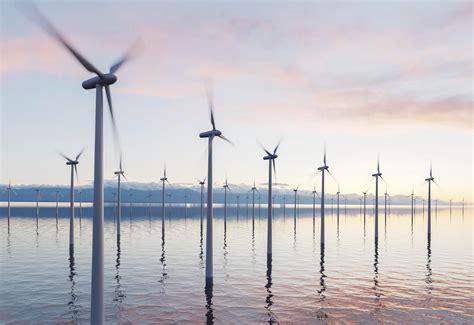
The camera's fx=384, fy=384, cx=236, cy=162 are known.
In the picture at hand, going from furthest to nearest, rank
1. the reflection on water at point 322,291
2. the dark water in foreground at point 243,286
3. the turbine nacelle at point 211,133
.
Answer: the turbine nacelle at point 211,133
the dark water in foreground at point 243,286
the reflection on water at point 322,291

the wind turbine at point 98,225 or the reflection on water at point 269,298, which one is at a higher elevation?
the wind turbine at point 98,225

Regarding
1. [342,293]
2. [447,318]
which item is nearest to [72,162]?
[342,293]

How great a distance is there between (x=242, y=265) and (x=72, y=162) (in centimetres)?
4954

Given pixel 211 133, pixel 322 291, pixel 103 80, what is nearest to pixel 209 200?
pixel 211 133

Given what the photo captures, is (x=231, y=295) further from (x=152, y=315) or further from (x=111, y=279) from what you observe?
(x=111, y=279)

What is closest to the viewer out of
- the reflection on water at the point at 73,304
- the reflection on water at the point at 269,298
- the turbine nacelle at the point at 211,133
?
the reflection on water at the point at 269,298

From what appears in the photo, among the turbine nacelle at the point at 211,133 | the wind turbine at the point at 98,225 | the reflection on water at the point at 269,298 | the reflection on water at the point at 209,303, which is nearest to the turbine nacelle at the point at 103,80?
the wind turbine at the point at 98,225

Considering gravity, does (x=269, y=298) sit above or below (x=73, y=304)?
below

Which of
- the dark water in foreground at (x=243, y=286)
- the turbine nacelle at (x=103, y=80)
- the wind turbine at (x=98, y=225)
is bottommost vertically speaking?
the dark water in foreground at (x=243, y=286)

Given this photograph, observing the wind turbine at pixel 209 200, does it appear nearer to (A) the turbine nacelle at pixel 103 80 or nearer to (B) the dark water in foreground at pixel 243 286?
(B) the dark water in foreground at pixel 243 286

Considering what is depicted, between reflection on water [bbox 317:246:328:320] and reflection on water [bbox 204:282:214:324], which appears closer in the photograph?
reflection on water [bbox 204:282:214:324]

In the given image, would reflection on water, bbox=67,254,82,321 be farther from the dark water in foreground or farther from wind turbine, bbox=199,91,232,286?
wind turbine, bbox=199,91,232,286

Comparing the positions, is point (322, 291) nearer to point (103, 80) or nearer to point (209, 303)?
point (209, 303)

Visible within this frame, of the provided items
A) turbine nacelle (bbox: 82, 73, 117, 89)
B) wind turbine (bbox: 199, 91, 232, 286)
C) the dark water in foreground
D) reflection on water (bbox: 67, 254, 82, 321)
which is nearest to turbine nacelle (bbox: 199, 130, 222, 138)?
wind turbine (bbox: 199, 91, 232, 286)
